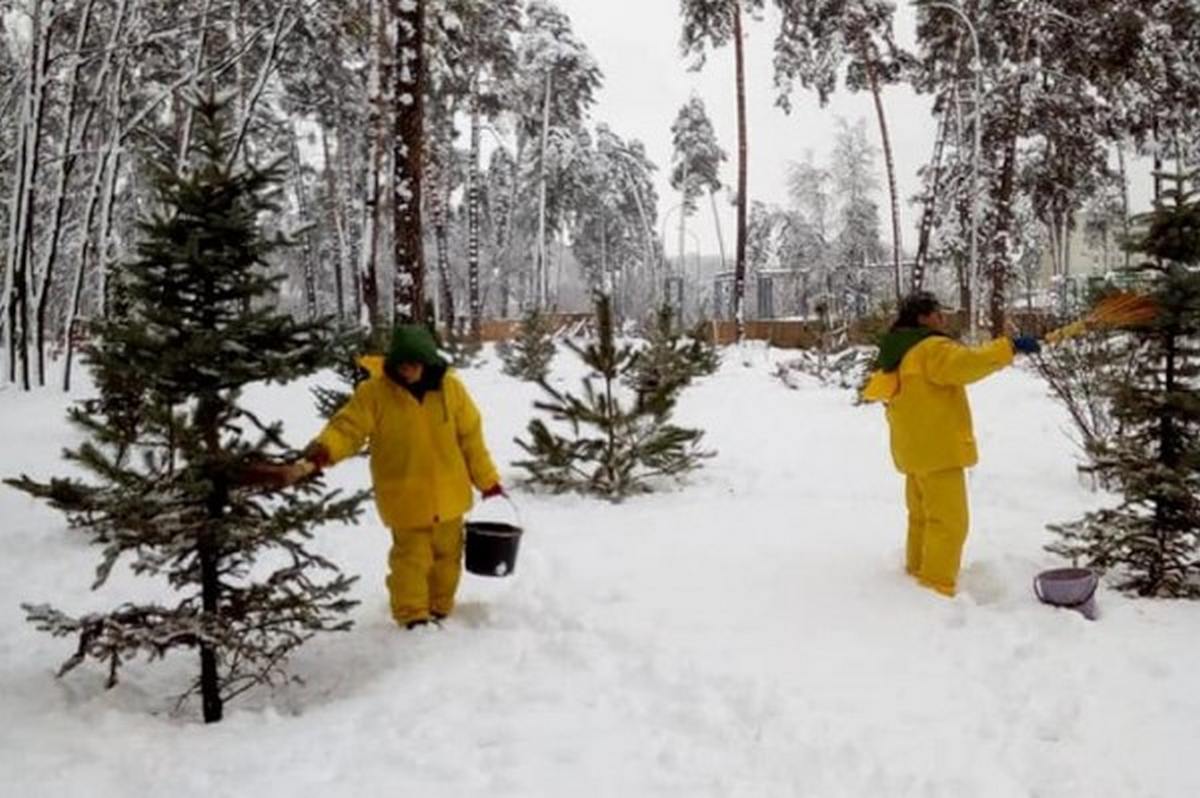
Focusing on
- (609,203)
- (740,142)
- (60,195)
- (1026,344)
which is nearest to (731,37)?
(740,142)

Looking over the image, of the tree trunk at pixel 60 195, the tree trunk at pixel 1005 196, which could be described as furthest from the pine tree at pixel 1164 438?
the tree trunk at pixel 1005 196

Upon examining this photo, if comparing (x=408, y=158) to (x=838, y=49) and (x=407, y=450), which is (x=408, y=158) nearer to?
(x=407, y=450)

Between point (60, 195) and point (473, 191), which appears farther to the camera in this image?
point (473, 191)

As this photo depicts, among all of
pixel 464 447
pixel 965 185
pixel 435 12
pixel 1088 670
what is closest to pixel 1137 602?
pixel 1088 670

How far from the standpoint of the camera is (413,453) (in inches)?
205

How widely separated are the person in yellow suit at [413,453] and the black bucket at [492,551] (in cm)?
13

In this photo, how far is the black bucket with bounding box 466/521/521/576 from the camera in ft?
17.6

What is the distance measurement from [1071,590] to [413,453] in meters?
3.48


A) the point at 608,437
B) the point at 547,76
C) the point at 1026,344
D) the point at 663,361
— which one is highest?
the point at 547,76

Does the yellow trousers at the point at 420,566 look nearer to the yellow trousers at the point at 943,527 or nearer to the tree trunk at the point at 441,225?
the yellow trousers at the point at 943,527

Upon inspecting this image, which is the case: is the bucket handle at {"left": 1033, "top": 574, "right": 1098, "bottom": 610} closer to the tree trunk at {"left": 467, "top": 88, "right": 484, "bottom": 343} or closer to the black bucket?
the black bucket

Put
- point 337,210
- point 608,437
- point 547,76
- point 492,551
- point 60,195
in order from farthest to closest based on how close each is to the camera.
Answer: point 547,76 → point 337,210 → point 60,195 → point 608,437 → point 492,551

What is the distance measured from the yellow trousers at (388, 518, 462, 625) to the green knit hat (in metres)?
0.88

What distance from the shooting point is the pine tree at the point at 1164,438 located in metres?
5.50
